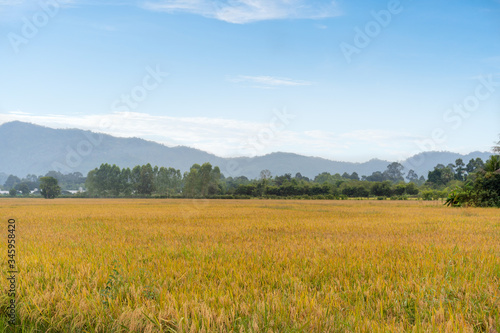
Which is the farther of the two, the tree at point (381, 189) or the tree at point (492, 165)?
the tree at point (381, 189)

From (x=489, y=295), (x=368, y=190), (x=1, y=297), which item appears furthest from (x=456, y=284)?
(x=368, y=190)

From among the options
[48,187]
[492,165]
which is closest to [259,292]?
[492,165]

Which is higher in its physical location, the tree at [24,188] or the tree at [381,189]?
the tree at [381,189]

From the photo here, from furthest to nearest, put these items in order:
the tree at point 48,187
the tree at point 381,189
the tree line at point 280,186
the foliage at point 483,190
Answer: the tree at point 48,187, the tree at point 381,189, the tree line at point 280,186, the foliage at point 483,190

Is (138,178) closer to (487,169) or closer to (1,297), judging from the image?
(487,169)

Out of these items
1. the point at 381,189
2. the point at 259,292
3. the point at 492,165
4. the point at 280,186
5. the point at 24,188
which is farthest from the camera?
the point at 24,188

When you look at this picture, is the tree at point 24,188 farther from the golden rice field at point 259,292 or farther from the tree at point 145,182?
the golden rice field at point 259,292

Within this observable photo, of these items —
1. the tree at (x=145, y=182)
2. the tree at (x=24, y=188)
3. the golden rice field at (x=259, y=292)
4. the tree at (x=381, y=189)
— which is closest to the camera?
the golden rice field at (x=259, y=292)

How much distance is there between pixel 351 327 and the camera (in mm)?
3170

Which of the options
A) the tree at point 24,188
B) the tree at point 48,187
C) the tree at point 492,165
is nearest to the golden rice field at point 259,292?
the tree at point 492,165

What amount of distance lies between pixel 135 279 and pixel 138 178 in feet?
437

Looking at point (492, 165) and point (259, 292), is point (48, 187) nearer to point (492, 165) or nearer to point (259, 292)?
point (492, 165)

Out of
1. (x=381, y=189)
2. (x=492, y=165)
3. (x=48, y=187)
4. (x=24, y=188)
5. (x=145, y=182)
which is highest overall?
(x=492, y=165)

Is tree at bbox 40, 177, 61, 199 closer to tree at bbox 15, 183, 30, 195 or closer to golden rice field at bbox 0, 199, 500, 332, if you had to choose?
tree at bbox 15, 183, 30, 195
